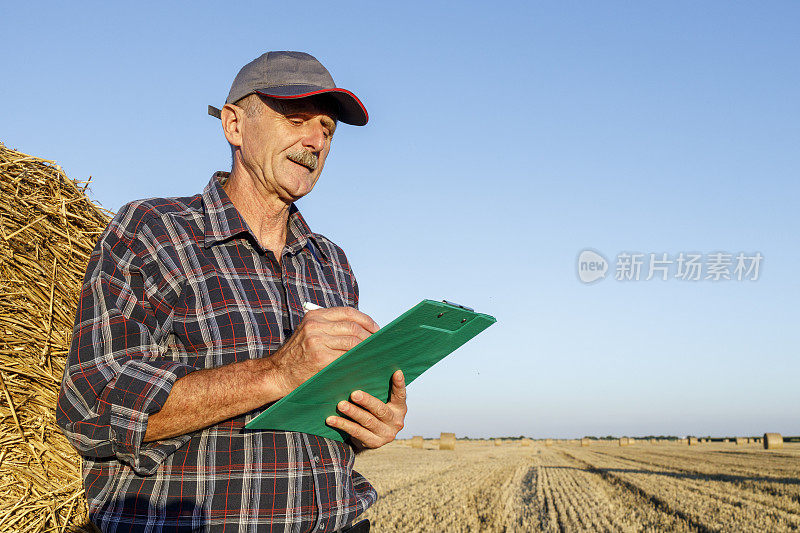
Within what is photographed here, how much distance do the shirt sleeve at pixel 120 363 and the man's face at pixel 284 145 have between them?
0.59m

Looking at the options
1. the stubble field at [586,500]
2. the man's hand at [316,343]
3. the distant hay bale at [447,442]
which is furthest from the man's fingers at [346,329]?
the distant hay bale at [447,442]

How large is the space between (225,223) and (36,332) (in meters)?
0.84

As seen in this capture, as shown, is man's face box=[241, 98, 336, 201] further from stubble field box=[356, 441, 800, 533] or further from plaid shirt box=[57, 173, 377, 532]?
stubble field box=[356, 441, 800, 533]

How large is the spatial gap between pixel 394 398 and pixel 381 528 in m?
8.55

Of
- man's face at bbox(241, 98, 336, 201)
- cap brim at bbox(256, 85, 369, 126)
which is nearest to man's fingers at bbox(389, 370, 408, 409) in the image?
man's face at bbox(241, 98, 336, 201)

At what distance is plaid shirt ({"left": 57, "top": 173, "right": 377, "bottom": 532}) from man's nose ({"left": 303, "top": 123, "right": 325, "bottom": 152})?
1.15 feet

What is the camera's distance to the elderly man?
1.57 metres

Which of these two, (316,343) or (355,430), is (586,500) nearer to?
(355,430)

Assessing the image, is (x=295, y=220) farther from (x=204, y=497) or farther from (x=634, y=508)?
(x=634, y=508)

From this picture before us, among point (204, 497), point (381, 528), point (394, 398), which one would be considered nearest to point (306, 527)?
point (204, 497)

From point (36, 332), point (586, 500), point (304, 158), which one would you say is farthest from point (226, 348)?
point (586, 500)

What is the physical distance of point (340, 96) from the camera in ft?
7.39

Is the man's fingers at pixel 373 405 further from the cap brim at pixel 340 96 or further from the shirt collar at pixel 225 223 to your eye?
the cap brim at pixel 340 96

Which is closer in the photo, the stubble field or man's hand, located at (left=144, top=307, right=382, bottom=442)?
man's hand, located at (left=144, top=307, right=382, bottom=442)
